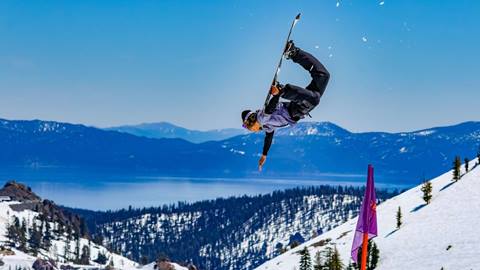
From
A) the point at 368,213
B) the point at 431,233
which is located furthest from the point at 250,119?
the point at 431,233

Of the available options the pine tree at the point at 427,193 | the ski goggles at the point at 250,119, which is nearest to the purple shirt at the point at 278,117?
the ski goggles at the point at 250,119

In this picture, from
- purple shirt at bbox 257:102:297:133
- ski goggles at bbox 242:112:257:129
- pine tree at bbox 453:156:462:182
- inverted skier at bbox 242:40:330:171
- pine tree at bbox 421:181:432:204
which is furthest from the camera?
pine tree at bbox 453:156:462:182

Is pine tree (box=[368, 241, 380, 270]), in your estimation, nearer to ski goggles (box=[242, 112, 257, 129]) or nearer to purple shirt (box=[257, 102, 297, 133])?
ski goggles (box=[242, 112, 257, 129])

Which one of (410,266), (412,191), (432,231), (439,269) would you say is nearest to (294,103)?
(439,269)

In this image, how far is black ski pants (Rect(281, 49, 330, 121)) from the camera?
11.5 m

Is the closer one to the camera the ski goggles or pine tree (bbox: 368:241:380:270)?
the ski goggles

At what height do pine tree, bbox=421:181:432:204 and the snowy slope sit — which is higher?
pine tree, bbox=421:181:432:204

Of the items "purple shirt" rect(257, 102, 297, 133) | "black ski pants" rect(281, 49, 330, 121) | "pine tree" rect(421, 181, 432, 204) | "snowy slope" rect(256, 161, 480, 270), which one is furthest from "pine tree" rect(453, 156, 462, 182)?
Answer: "black ski pants" rect(281, 49, 330, 121)

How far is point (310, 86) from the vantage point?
11.8 metres

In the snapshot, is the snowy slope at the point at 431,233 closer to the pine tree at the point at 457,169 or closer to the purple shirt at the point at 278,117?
the pine tree at the point at 457,169

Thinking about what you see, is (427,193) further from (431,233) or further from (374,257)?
(374,257)

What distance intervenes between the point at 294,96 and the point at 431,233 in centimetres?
10875

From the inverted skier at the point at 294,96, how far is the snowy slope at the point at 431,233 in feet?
251

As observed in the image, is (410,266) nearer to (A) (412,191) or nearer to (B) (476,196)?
(B) (476,196)
